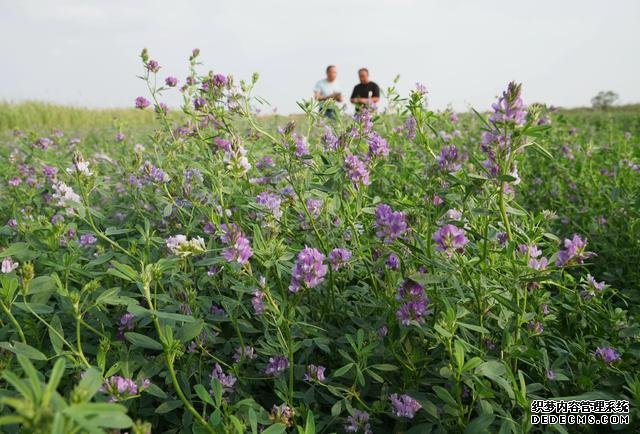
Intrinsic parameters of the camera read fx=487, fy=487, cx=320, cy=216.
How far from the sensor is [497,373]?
1592 millimetres

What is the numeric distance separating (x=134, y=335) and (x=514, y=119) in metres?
1.46

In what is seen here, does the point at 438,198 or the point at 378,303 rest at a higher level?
the point at 438,198

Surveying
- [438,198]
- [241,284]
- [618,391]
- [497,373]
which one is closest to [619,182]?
[618,391]

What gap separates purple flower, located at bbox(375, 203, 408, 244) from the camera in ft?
5.98

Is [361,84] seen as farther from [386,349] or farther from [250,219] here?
[386,349]

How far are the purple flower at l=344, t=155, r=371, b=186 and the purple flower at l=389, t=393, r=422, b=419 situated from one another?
875 millimetres

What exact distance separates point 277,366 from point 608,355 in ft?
4.40

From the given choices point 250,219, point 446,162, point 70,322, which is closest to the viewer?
point 446,162

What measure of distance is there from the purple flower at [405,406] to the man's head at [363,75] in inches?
353

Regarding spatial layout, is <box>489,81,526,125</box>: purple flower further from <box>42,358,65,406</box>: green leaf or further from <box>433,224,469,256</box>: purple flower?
<box>42,358,65,406</box>: green leaf

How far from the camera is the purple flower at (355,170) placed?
2061 millimetres

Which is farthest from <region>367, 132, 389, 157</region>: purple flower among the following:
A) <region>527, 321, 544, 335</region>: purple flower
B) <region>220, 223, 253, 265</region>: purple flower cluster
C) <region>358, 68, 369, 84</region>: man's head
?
<region>358, 68, 369, 84</region>: man's head

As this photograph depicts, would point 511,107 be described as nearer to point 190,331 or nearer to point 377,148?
point 377,148

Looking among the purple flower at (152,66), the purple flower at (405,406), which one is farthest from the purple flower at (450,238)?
the purple flower at (152,66)
